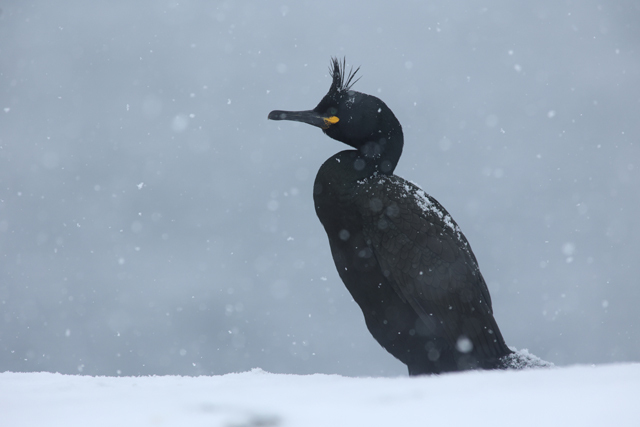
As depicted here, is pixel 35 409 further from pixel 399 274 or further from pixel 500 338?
pixel 500 338

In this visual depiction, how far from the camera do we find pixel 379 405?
4.65ft

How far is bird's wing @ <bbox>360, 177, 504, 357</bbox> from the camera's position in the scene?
120 inches

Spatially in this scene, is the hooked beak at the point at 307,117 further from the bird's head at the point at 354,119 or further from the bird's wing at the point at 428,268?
the bird's wing at the point at 428,268

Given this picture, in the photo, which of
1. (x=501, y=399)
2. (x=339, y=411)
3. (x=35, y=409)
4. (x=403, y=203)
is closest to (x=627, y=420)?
(x=501, y=399)

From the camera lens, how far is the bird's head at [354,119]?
3.45 meters

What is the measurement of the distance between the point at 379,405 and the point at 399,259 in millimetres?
1706

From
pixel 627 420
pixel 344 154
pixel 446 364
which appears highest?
pixel 344 154

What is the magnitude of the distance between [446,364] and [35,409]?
233cm

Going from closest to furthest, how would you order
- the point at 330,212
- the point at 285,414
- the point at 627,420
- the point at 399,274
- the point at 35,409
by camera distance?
the point at 627,420
the point at 285,414
the point at 35,409
the point at 399,274
the point at 330,212

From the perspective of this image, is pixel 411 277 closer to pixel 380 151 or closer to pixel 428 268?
pixel 428 268

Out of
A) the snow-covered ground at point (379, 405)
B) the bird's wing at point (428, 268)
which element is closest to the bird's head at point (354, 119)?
the bird's wing at point (428, 268)

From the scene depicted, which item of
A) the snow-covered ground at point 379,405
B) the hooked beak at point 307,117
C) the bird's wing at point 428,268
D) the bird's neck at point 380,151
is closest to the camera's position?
the snow-covered ground at point 379,405

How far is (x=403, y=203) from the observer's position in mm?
3195

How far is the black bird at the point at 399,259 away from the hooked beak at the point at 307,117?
0.12 m
